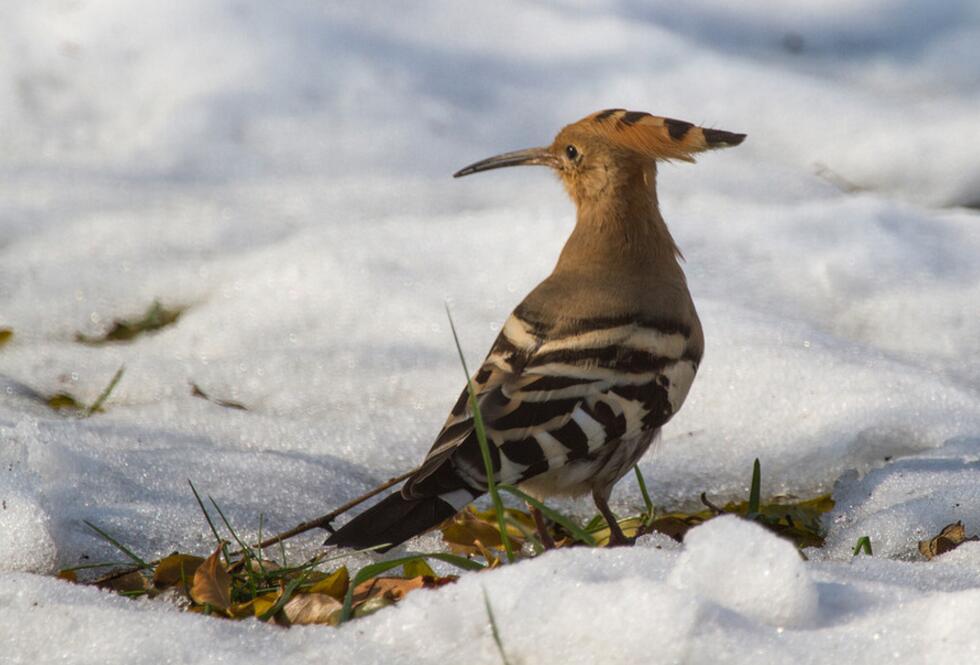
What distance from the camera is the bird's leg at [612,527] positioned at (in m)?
3.16

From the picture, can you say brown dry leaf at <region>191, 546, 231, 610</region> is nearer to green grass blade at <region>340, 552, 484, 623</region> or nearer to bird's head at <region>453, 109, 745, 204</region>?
green grass blade at <region>340, 552, 484, 623</region>

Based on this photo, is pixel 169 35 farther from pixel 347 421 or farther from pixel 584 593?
pixel 584 593

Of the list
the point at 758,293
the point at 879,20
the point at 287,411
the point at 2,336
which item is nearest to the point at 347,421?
the point at 287,411

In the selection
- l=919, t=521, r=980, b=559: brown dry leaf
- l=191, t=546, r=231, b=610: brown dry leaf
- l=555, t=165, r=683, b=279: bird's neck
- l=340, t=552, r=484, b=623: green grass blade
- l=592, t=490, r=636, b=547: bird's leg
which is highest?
l=555, t=165, r=683, b=279: bird's neck

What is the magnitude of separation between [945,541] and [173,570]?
166cm

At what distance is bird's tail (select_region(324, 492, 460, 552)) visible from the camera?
9.45 ft

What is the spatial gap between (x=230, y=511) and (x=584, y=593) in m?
1.41

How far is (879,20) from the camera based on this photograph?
762 centimetres

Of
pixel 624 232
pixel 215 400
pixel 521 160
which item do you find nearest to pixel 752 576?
pixel 624 232

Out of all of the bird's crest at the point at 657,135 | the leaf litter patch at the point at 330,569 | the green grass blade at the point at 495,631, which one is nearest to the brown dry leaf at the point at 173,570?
the leaf litter patch at the point at 330,569

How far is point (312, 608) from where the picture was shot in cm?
257

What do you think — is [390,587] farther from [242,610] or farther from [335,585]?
[242,610]

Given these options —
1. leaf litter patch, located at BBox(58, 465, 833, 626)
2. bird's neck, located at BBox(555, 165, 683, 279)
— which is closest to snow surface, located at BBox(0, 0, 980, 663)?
leaf litter patch, located at BBox(58, 465, 833, 626)

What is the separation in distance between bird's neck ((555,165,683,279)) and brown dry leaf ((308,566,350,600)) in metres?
1.28
